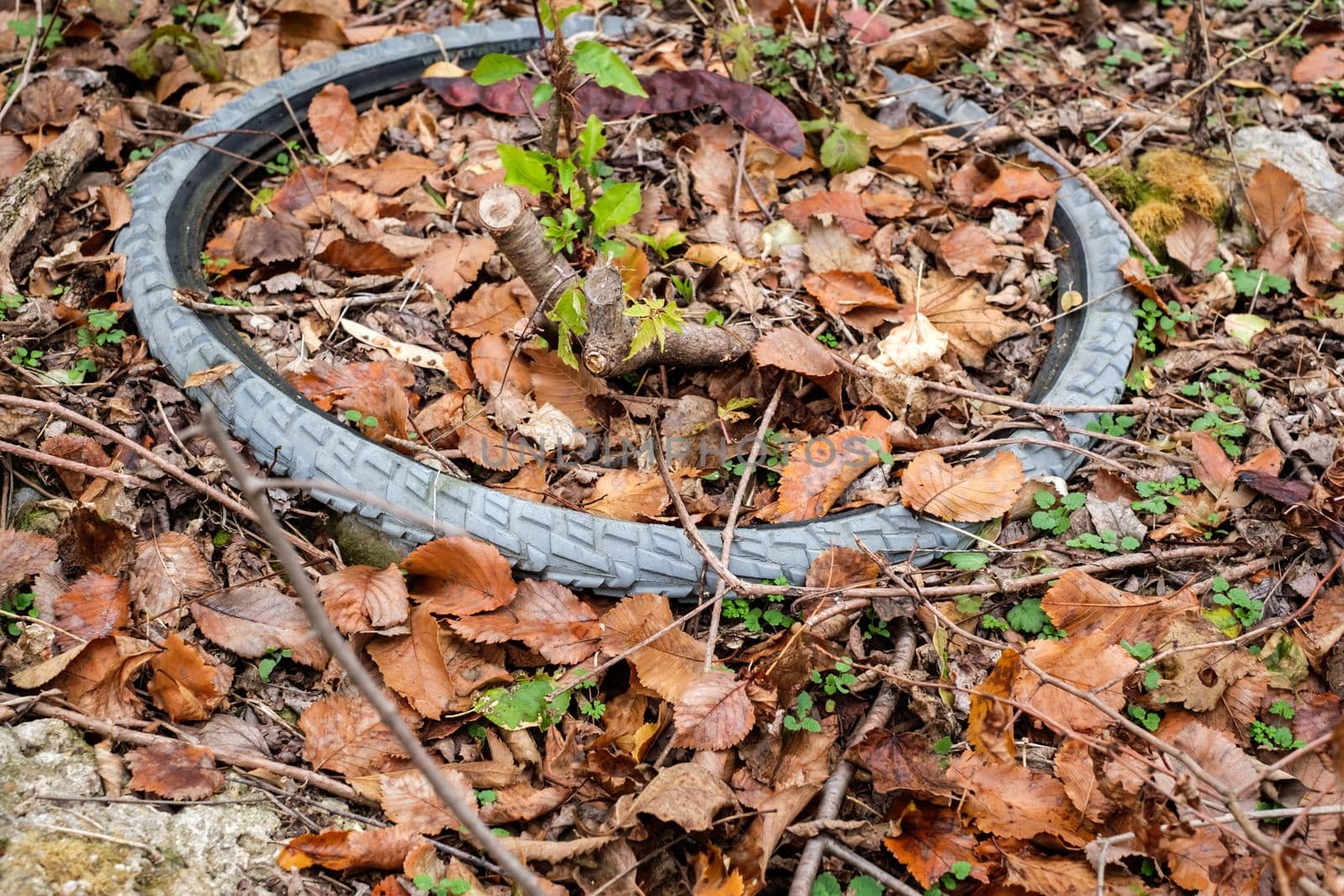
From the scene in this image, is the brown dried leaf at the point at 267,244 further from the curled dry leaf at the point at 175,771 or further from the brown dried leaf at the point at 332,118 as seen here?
the curled dry leaf at the point at 175,771

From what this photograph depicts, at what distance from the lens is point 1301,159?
3115mm

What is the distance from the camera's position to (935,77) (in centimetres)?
345

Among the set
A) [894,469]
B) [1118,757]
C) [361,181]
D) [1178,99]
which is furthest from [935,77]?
[1118,757]

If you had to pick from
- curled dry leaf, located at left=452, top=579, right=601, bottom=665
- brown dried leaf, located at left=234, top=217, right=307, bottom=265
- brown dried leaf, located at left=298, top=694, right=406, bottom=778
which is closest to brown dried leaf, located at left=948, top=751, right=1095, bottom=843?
curled dry leaf, located at left=452, top=579, right=601, bottom=665

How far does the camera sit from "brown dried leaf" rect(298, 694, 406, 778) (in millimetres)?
1890

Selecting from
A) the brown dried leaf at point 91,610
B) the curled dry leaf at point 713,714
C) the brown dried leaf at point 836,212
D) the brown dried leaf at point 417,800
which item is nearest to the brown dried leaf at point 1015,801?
the curled dry leaf at point 713,714

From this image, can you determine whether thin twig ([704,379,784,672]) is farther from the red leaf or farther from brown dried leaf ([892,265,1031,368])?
the red leaf

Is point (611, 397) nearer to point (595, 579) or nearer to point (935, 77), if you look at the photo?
point (595, 579)

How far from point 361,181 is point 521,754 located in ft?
6.16

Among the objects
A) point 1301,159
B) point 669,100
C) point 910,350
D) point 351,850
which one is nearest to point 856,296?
point 910,350

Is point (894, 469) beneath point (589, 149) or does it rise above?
beneath

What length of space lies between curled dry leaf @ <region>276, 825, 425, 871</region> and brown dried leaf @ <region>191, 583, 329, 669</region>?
42 cm

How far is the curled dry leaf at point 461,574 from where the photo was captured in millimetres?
2053

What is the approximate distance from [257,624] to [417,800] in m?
0.56
